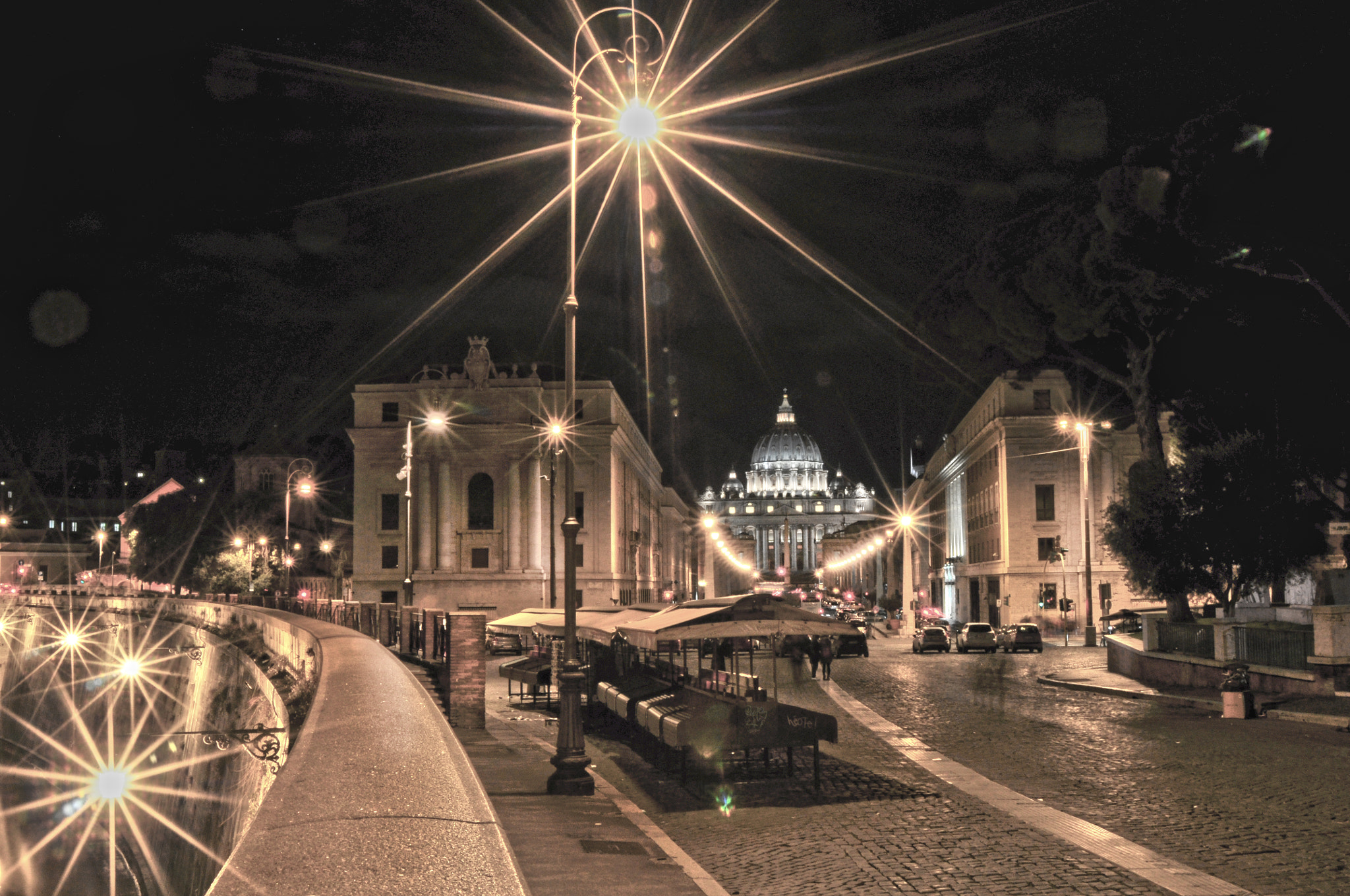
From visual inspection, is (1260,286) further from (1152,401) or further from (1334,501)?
(1334,501)

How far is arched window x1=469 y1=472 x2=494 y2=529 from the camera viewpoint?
73.2 meters

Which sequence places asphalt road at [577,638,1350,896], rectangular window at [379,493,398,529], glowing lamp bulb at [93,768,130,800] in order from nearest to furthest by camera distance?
asphalt road at [577,638,1350,896] < glowing lamp bulb at [93,768,130,800] < rectangular window at [379,493,398,529]

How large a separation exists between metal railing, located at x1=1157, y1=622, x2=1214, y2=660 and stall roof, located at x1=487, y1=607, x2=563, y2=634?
1374cm

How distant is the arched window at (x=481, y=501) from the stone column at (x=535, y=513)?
8.20ft

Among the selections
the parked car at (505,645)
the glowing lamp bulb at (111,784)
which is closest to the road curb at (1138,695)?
the parked car at (505,645)

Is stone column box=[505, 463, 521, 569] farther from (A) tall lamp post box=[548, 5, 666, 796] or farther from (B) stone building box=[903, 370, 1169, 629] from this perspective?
(A) tall lamp post box=[548, 5, 666, 796]

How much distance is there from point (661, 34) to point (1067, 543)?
178 ft

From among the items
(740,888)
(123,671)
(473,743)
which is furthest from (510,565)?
(740,888)

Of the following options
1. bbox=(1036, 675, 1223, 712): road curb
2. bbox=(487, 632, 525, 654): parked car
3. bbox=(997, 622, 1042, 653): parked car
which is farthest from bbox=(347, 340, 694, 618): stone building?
bbox=(1036, 675, 1223, 712): road curb

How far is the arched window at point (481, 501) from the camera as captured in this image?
7319 centimetres

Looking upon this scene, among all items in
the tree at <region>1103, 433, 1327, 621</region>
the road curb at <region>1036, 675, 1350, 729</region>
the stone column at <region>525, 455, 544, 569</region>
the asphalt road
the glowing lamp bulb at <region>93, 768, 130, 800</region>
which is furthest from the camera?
the stone column at <region>525, 455, 544, 569</region>

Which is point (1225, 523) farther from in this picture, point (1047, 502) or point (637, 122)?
point (1047, 502)

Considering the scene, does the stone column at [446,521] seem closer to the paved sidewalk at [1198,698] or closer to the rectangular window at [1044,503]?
the rectangular window at [1044,503]

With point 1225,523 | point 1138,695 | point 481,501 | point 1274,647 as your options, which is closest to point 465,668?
point 1138,695
